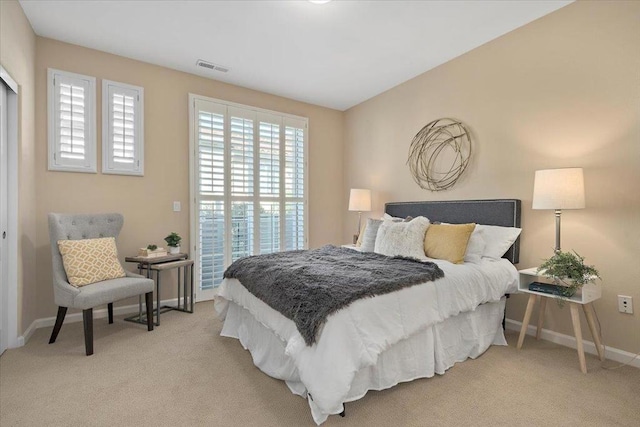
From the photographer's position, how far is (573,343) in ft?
8.52

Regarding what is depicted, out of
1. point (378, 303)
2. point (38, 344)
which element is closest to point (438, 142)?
point (378, 303)

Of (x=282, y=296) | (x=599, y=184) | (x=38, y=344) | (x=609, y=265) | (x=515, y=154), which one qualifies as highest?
(x=515, y=154)

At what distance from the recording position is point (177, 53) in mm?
3445

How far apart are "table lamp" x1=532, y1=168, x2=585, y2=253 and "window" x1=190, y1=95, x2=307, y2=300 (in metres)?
3.15

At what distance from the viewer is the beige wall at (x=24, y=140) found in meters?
2.45

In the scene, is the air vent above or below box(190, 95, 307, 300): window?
above

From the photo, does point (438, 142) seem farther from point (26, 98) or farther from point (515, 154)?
point (26, 98)

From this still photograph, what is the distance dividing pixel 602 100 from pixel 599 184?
65 cm

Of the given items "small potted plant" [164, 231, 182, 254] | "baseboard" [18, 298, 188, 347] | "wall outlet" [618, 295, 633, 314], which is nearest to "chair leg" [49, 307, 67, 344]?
"baseboard" [18, 298, 188, 347]

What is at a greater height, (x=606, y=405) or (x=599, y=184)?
(x=599, y=184)

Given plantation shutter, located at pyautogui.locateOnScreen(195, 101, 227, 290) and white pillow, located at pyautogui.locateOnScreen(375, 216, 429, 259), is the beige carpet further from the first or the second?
plantation shutter, located at pyautogui.locateOnScreen(195, 101, 227, 290)

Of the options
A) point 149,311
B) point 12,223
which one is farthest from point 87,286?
point 12,223

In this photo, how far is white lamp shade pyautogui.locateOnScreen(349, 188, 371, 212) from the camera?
4418mm

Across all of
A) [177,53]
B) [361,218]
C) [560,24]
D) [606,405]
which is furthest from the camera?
[361,218]
